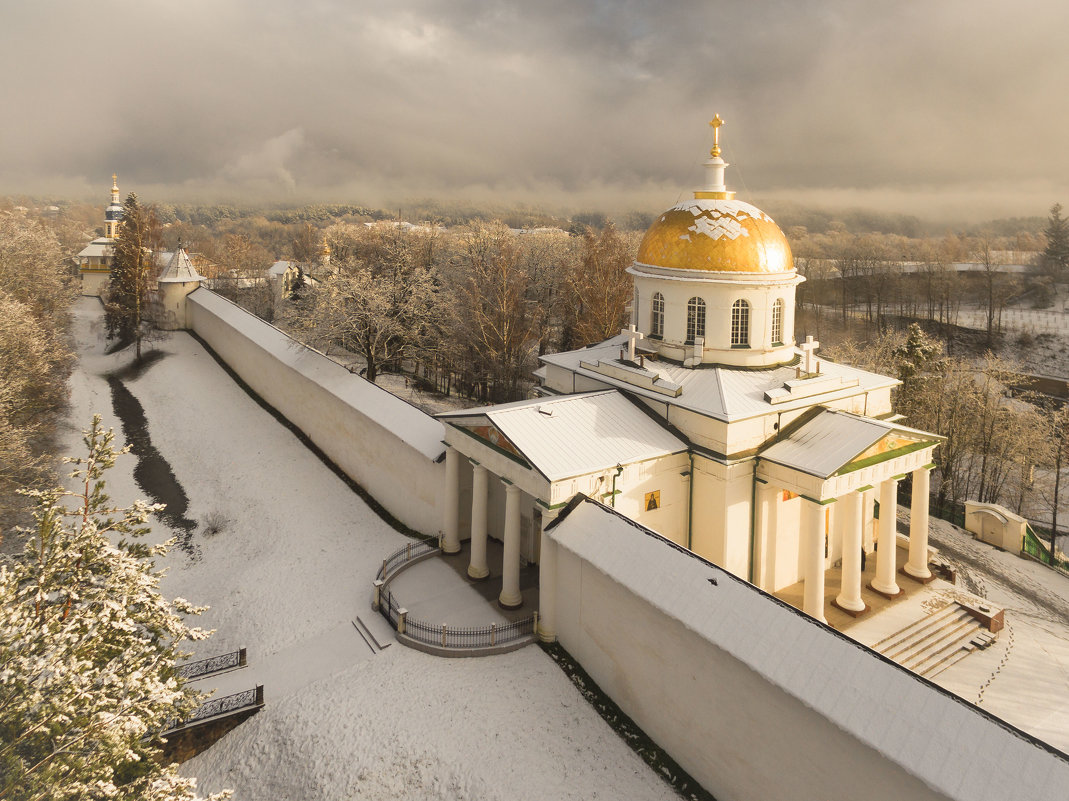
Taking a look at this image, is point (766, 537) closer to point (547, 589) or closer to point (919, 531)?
point (919, 531)

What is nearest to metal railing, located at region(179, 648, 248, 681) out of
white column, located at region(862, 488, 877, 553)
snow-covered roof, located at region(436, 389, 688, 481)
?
snow-covered roof, located at region(436, 389, 688, 481)

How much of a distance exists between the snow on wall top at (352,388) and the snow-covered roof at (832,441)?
10523 millimetres

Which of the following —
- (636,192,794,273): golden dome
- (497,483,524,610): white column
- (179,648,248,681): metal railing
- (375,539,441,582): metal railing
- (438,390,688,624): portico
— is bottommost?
(179,648,248,681): metal railing

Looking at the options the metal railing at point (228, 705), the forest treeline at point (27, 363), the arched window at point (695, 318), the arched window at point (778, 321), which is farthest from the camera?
the forest treeline at point (27, 363)

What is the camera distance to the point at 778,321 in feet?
69.7

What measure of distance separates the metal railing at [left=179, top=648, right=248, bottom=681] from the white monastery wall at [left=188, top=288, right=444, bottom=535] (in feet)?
23.9

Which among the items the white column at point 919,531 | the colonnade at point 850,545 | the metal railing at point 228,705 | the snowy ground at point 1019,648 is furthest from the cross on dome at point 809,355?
the metal railing at point 228,705

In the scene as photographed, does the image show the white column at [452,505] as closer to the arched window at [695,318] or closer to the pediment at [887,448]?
the arched window at [695,318]

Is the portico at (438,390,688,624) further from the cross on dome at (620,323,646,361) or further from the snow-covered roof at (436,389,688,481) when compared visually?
the cross on dome at (620,323,646,361)

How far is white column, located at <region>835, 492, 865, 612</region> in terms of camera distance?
17.2 metres

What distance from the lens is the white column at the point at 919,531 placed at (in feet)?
62.4

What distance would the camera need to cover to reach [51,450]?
29781mm

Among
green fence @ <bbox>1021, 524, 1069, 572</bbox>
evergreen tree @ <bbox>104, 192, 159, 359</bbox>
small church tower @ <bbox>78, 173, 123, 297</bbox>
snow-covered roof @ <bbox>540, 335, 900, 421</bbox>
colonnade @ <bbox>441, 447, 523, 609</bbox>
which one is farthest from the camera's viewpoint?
small church tower @ <bbox>78, 173, 123, 297</bbox>

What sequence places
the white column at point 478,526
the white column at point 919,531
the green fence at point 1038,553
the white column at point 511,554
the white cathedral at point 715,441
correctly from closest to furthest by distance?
the white cathedral at point 715,441
the white column at point 511,554
the white column at point 919,531
the white column at point 478,526
the green fence at point 1038,553
